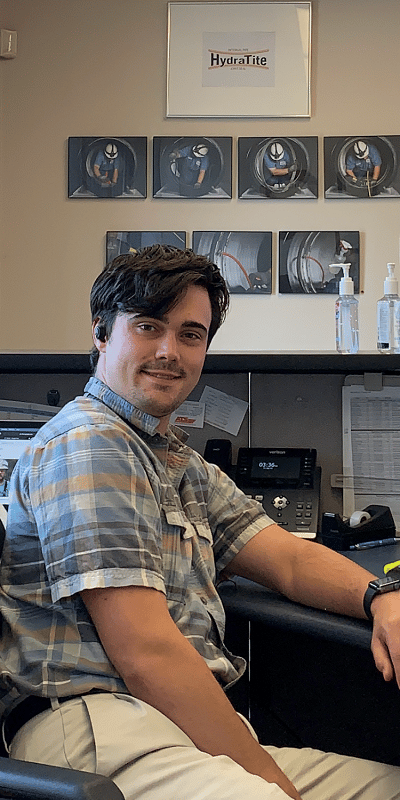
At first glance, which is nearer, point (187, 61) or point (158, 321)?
point (158, 321)

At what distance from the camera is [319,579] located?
1345mm

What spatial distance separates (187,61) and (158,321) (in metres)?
2.02

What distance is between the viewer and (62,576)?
1.07 m

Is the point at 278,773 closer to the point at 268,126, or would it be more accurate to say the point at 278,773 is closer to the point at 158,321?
the point at 158,321

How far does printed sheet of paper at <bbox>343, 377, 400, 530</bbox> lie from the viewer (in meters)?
1.84

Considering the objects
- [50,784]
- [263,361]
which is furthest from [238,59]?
[50,784]

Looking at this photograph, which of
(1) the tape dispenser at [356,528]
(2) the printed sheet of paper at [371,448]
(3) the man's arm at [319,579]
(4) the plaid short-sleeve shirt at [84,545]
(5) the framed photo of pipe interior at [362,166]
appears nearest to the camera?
(4) the plaid short-sleeve shirt at [84,545]

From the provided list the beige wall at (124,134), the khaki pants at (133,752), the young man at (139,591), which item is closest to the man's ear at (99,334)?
the young man at (139,591)

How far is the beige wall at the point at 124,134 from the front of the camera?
2.95 m

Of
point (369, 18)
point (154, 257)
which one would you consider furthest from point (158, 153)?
point (154, 257)

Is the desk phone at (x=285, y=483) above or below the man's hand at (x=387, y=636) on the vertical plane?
above

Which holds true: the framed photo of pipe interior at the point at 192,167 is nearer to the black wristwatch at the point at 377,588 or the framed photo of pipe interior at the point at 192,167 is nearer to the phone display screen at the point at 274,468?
the phone display screen at the point at 274,468

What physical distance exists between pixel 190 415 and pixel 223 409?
0.08 metres

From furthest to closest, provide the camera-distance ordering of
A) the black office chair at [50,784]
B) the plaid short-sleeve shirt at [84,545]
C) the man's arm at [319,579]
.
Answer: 1. the man's arm at [319,579]
2. the plaid short-sleeve shirt at [84,545]
3. the black office chair at [50,784]
